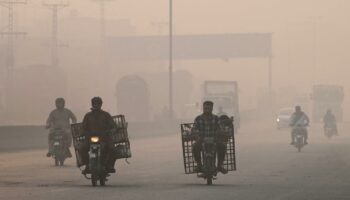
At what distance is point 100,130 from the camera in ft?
64.9

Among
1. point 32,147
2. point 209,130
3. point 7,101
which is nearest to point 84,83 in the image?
point 7,101

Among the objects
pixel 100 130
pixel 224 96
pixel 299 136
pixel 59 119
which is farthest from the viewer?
pixel 224 96

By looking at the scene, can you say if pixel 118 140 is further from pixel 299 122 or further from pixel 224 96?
pixel 224 96

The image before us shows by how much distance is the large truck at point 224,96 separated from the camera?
6981 cm

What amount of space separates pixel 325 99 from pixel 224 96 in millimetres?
26479

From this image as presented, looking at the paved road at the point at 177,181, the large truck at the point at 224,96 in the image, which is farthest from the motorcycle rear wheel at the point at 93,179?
the large truck at the point at 224,96

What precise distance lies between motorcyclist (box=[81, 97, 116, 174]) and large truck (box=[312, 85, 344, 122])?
76.3m

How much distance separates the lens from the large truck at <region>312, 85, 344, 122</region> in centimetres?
9531

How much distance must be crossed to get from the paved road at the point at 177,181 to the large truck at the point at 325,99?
2468 inches

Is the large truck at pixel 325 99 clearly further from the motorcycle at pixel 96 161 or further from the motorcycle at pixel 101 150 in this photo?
the motorcycle at pixel 96 161

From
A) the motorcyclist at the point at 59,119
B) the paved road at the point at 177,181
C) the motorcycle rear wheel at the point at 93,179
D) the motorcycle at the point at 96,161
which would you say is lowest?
the paved road at the point at 177,181

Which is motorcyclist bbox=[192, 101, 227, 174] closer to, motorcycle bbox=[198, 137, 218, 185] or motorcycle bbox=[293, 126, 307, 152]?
motorcycle bbox=[198, 137, 218, 185]

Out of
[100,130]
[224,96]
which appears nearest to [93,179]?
[100,130]

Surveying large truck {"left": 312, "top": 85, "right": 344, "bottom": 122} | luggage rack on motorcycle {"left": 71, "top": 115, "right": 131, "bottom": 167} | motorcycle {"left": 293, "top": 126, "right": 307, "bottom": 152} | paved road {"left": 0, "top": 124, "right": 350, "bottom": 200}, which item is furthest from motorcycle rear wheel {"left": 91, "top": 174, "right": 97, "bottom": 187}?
large truck {"left": 312, "top": 85, "right": 344, "bottom": 122}
